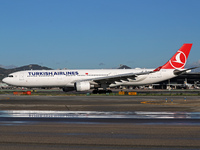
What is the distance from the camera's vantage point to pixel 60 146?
29.3 ft

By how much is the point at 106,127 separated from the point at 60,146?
12.7 feet

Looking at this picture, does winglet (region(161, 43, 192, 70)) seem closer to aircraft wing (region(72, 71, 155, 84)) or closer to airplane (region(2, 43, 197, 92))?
airplane (region(2, 43, 197, 92))

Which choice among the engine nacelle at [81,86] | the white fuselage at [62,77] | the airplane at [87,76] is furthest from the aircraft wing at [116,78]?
the engine nacelle at [81,86]

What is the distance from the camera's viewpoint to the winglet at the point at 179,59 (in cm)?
4988

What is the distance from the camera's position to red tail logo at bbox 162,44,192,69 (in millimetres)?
49875

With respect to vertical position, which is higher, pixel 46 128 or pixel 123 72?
pixel 123 72

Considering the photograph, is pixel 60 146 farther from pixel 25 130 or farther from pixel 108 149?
pixel 25 130

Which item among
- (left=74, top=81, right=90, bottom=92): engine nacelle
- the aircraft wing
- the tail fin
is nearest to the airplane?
the tail fin

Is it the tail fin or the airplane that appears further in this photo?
the tail fin

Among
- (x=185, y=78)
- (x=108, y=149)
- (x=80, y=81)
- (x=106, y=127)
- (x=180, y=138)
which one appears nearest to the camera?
(x=108, y=149)

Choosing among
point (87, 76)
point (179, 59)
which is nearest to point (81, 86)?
point (87, 76)

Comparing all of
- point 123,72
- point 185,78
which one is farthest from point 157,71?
point 185,78

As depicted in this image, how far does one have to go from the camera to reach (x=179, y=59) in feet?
164

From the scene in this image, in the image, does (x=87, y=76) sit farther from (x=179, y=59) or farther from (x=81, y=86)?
(x=179, y=59)
